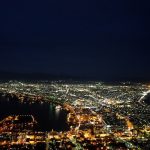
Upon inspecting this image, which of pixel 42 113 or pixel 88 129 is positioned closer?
pixel 88 129

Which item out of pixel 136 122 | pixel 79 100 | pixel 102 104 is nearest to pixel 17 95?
pixel 79 100

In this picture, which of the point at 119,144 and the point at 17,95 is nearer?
the point at 119,144

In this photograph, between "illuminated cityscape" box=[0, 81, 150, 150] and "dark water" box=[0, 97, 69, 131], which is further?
"dark water" box=[0, 97, 69, 131]

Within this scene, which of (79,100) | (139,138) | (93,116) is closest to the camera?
(139,138)

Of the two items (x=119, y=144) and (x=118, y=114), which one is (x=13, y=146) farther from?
(x=118, y=114)

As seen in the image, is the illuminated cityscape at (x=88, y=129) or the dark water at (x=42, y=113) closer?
the illuminated cityscape at (x=88, y=129)

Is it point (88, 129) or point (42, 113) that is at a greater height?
point (42, 113)

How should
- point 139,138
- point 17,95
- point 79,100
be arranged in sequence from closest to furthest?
point 139,138
point 79,100
point 17,95

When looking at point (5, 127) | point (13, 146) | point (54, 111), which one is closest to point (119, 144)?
point (13, 146)
